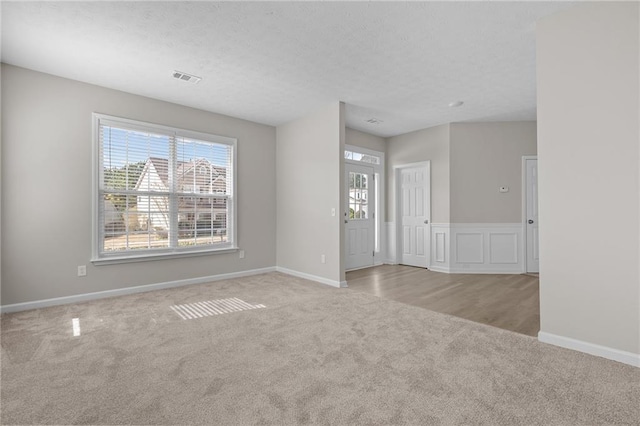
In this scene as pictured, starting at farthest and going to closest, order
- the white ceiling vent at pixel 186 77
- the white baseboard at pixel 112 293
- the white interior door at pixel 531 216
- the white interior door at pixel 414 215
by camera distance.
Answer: the white interior door at pixel 414 215
the white interior door at pixel 531 216
the white ceiling vent at pixel 186 77
the white baseboard at pixel 112 293

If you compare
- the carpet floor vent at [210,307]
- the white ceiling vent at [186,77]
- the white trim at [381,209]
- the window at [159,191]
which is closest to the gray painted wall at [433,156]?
the white trim at [381,209]

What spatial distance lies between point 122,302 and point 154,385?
2302mm

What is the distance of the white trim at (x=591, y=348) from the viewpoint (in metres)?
2.21

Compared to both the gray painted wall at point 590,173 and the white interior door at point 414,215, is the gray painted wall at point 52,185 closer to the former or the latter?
the white interior door at point 414,215

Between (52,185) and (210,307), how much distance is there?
232 centimetres

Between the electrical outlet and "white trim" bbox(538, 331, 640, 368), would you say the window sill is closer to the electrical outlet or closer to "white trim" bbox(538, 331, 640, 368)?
the electrical outlet

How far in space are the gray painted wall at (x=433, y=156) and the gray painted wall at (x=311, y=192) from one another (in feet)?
7.49

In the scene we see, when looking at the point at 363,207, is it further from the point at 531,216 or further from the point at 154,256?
the point at 154,256

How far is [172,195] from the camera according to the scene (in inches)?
181

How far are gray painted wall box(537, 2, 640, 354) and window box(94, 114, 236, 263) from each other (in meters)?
4.26

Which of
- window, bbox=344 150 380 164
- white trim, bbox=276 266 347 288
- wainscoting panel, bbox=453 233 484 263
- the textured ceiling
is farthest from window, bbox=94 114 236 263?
wainscoting panel, bbox=453 233 484 263

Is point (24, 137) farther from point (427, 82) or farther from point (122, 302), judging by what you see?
point (427, 82)

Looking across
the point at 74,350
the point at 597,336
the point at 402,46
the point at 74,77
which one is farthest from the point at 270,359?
the point at 74,77

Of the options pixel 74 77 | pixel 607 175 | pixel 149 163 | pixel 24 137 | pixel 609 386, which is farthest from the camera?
pixel 149 163
